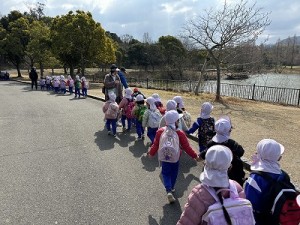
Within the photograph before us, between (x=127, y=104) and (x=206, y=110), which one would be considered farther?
(x=127, y=104)

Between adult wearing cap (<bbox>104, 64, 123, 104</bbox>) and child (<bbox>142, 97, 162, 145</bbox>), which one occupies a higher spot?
adult wearing cap (<bbox>104, 64, 123, 104</bbox>)

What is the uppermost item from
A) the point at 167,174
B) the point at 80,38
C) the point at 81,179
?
the point at 80,38

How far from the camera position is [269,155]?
252 centimetres

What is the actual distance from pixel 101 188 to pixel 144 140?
272 cm

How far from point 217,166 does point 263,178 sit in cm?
59

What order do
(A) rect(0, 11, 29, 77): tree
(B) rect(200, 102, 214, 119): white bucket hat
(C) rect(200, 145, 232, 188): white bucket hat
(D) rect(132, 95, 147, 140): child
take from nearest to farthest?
(C) rect(200, 145, 232, 188): white bucket hat, (B) rect(200, 102, 214, 119): white bucket hat, (D) rect(132, 95, 147, 140): child, (A) rect(0, 11, 29, 77): tree

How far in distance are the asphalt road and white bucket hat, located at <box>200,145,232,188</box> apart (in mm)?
1625

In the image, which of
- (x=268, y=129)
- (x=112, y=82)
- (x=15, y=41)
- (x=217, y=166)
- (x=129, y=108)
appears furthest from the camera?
(x=15, y=41)

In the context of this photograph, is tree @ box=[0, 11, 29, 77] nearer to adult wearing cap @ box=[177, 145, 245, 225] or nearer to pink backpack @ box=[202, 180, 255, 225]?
adult wearing cap @ box=[177, 145, 245, 225]

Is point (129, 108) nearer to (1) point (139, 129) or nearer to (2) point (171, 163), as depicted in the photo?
(1) point (139, 129)

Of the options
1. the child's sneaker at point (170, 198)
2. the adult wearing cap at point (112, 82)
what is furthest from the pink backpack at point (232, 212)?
the adult wearing cap at point (112, 82)

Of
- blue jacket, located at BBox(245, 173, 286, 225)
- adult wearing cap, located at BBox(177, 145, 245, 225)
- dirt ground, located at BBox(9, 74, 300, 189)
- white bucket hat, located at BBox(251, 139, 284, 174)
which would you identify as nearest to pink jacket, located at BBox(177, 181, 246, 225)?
adult wearing cap, located at BBox(177, 145, 245, 225)

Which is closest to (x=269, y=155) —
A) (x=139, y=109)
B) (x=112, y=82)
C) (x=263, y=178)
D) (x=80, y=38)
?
(x=263, y=178)

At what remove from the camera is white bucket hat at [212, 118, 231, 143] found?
342 centimetres
